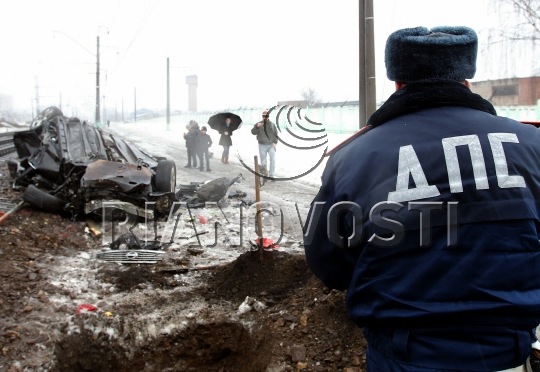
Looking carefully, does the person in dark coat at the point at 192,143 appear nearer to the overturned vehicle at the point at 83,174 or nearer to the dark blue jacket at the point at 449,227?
the overturned vehicle at the point at 83,174

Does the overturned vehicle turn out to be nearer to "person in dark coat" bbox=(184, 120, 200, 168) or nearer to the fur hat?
"person in dark coat" bbox=(184, 120, 200, 168)

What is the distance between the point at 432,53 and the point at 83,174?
7.31 metres

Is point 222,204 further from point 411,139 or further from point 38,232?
point 411,139

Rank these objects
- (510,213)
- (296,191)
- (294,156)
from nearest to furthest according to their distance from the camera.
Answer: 1. (510,213)
2. (296,191)
3. (294,156)

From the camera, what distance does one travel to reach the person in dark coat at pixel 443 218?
1.48 meters

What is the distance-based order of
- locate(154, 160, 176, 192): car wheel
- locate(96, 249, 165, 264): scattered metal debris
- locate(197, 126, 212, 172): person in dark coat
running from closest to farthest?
locate(96, 249, 165, 264): scattered metal debris < locate(154, 160, 176, 192): car wheel < locate(197, 126, 212, 172): person in dark coat

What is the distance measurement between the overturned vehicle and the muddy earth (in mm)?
1526

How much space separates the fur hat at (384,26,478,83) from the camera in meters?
1.56

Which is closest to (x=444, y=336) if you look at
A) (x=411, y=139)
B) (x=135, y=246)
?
(x=411, y=139)

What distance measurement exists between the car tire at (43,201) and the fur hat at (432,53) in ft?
24.2

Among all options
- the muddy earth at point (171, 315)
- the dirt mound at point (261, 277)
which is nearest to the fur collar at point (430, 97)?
the muddy earth at point (171, 315)

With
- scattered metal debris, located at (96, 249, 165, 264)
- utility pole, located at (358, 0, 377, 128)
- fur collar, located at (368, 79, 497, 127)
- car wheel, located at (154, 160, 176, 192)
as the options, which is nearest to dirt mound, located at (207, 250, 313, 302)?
scattered metal debris, located at (96, 249, 165, 264)

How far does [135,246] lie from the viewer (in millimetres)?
6531

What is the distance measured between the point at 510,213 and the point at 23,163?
1017 cm
